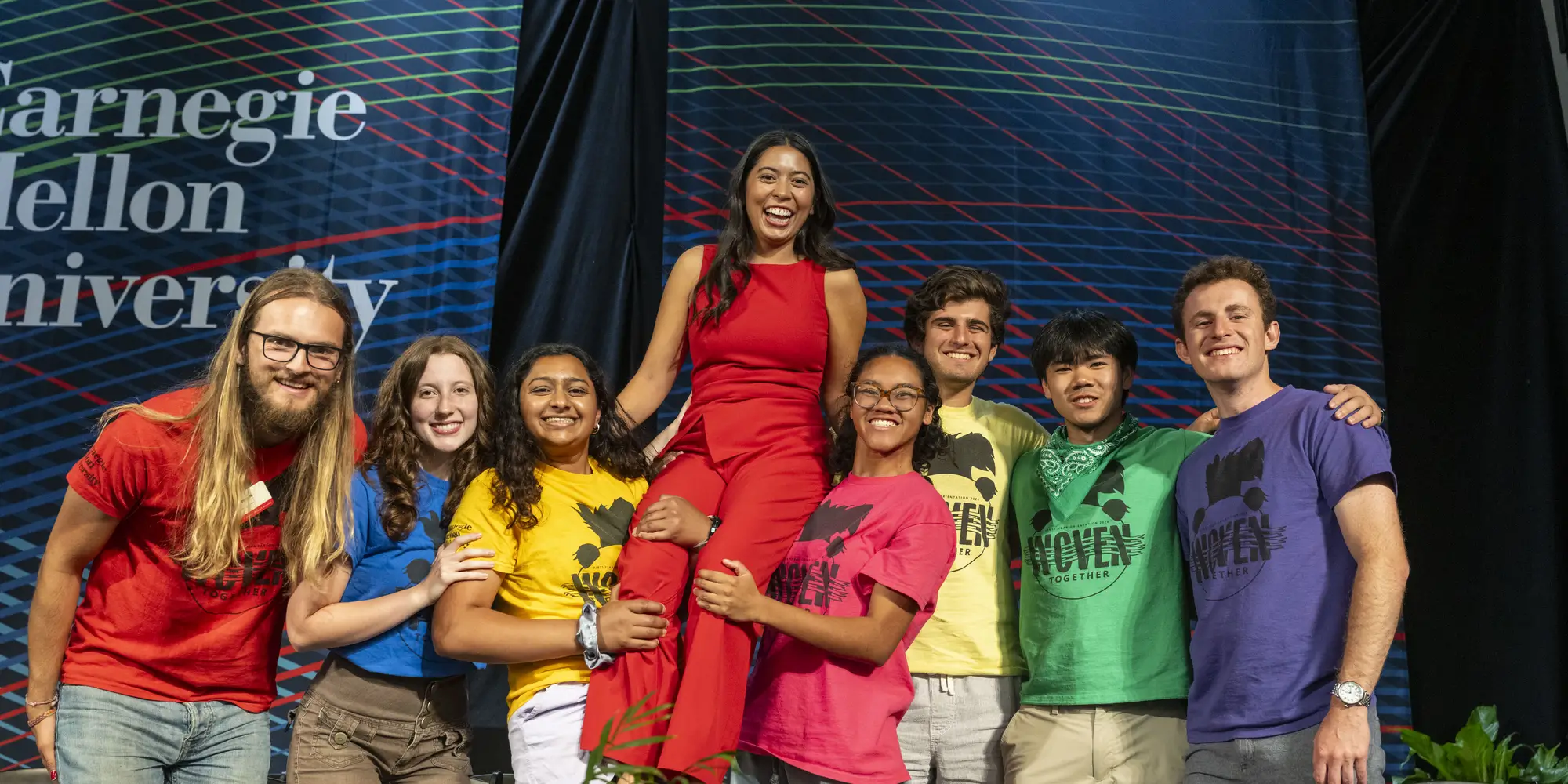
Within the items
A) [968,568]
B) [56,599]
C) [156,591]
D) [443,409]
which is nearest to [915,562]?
[968,568]

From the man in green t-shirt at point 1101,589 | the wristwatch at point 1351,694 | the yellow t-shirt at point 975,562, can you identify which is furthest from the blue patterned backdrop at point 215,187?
the wristwatch at point 1351,694

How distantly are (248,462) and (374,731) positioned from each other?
22.6 inches

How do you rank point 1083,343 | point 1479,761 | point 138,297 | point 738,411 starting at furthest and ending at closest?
point 138,297
point 1479,761
point 1083,343
point 738,411

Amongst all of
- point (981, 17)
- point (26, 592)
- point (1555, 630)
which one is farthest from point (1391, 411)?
point (26, 592)

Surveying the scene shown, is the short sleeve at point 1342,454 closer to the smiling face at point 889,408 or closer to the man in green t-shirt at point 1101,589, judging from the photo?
the man in green t-shirt at point 1101,589

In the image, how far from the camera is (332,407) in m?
2.15

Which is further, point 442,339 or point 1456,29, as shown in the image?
point 1456,29

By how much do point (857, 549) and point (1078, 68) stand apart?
7.27ft

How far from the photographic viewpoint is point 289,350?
204 centimetres

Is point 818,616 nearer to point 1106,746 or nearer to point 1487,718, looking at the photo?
point 1106,746

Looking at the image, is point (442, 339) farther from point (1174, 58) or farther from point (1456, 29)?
point (1456, 29)

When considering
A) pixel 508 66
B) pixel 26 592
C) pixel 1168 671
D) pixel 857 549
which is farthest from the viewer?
pixel 508 66

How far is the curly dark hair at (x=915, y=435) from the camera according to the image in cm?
Result: 226

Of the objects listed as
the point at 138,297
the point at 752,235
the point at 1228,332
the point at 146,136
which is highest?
the point at 146,136
